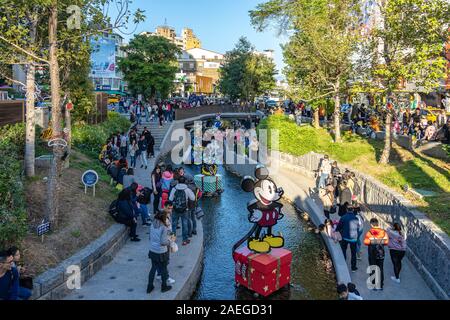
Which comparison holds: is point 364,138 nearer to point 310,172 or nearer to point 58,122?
point 310,172

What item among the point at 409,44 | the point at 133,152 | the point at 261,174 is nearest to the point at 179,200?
the point at 261,174

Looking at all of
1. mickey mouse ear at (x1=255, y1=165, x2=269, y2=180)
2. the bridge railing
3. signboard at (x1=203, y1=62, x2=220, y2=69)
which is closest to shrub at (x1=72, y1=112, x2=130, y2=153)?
mickey mouse ear at (x1=255, y1=165, x2=269, y2=180)

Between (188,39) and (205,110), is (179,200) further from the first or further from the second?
(188,39)

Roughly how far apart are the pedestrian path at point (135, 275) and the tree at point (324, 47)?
13.8 meters

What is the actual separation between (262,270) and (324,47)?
16.3m

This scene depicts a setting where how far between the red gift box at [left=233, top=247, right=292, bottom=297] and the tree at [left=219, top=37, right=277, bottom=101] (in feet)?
139

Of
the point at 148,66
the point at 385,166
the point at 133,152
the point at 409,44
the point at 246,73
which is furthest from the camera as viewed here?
the point at 246,73

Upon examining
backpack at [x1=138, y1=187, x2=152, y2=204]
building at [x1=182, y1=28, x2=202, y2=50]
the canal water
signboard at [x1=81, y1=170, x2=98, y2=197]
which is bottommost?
the canal water

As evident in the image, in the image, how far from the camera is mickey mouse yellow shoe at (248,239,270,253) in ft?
29.6

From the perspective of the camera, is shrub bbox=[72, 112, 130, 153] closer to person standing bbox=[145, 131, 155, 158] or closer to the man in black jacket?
person standing bbox=[145, 131, 155, 158]

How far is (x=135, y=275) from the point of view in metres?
9.12

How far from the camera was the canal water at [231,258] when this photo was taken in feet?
30.9

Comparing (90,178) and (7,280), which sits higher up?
(90,178)
